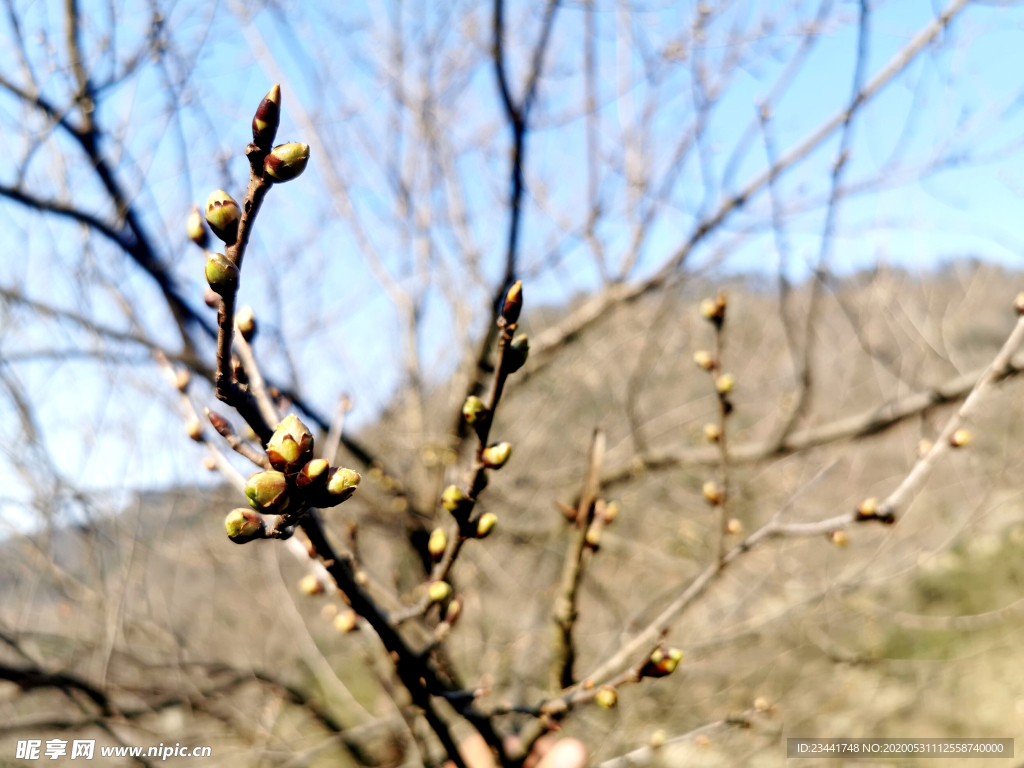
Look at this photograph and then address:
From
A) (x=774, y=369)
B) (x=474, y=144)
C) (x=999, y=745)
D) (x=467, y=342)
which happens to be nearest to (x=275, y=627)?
(x=467, y=342)

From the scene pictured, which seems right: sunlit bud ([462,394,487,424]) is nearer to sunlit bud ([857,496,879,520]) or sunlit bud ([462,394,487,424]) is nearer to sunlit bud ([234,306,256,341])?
sunlit bud ([234,306,256,341])

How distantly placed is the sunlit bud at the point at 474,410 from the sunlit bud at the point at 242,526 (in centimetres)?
26

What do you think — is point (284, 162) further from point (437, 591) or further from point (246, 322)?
point (437, 591)

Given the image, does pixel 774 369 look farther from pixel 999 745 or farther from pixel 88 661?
pixel 88 661

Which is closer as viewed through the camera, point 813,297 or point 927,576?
point 813,297

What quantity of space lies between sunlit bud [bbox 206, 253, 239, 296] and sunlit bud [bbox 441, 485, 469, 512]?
1.19 feet

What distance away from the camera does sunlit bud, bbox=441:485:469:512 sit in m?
0.78

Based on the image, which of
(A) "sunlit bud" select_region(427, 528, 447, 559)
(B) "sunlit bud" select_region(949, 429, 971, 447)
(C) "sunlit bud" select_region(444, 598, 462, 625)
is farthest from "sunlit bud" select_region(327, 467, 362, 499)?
(B) "sunlit bud" select_region(949, 429, 971, 447)

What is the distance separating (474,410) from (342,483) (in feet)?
0.68

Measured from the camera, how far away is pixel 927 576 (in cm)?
903

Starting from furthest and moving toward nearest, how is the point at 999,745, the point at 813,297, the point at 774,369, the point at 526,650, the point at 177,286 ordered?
the point at 774,369 < the point at 999,745 < the point at 526,650 < the point at 177,286 < the point at 813,297

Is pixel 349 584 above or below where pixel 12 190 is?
below

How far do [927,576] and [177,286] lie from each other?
1033 cm

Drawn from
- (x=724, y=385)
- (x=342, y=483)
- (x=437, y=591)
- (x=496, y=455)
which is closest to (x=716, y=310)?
(x=724, y=385)
